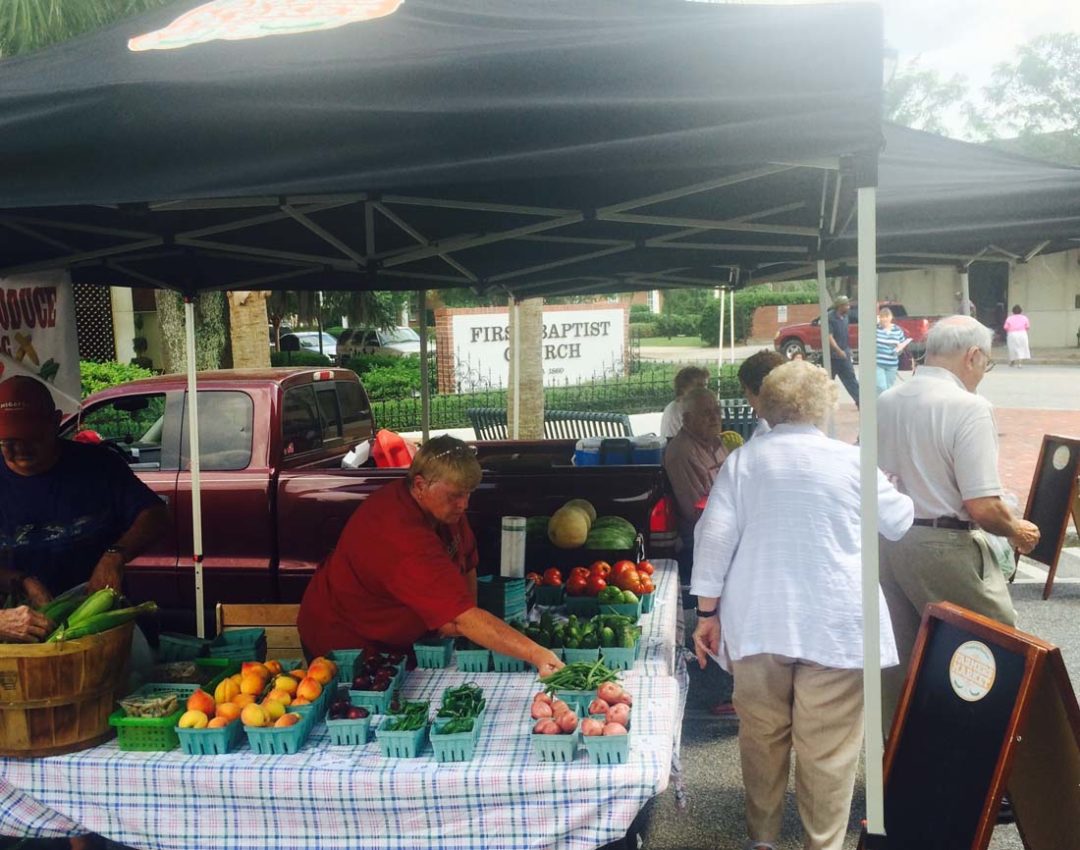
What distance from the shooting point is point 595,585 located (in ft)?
12.1

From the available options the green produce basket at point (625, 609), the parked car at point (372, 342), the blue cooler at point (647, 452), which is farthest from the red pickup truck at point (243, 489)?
the parked car at point (372, 342)

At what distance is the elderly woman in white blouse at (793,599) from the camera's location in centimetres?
296

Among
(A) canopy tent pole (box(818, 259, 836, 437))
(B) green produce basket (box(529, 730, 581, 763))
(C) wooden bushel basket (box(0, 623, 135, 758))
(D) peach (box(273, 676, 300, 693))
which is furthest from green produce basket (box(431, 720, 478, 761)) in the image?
(A) canopy tent pole (box(818, 259, 836, 437))

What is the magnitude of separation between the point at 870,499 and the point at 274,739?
5.83ft

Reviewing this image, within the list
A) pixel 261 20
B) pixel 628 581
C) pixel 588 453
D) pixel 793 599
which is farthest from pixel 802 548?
pixel 588 453

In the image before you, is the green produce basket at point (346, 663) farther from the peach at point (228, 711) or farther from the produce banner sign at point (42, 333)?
the produce banner sign at point (42, 333)

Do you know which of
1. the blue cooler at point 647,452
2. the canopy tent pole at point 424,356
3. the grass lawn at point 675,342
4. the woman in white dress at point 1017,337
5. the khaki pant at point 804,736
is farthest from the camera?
the grass lawn at point 675,342

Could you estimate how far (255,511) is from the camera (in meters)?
5.78

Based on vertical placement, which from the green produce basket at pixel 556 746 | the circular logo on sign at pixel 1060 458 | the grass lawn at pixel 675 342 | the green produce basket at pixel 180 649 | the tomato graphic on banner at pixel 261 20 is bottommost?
the green produce basket at pixel 180 649

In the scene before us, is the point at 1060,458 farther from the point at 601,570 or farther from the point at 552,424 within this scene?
Answer: the point at 552,424

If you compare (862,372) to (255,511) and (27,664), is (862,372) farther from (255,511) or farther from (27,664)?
(255,511)

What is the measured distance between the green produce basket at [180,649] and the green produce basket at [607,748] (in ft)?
5.56

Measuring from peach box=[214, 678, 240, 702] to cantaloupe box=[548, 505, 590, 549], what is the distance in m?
1.97

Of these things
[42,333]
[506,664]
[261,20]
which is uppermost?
[261,20]
